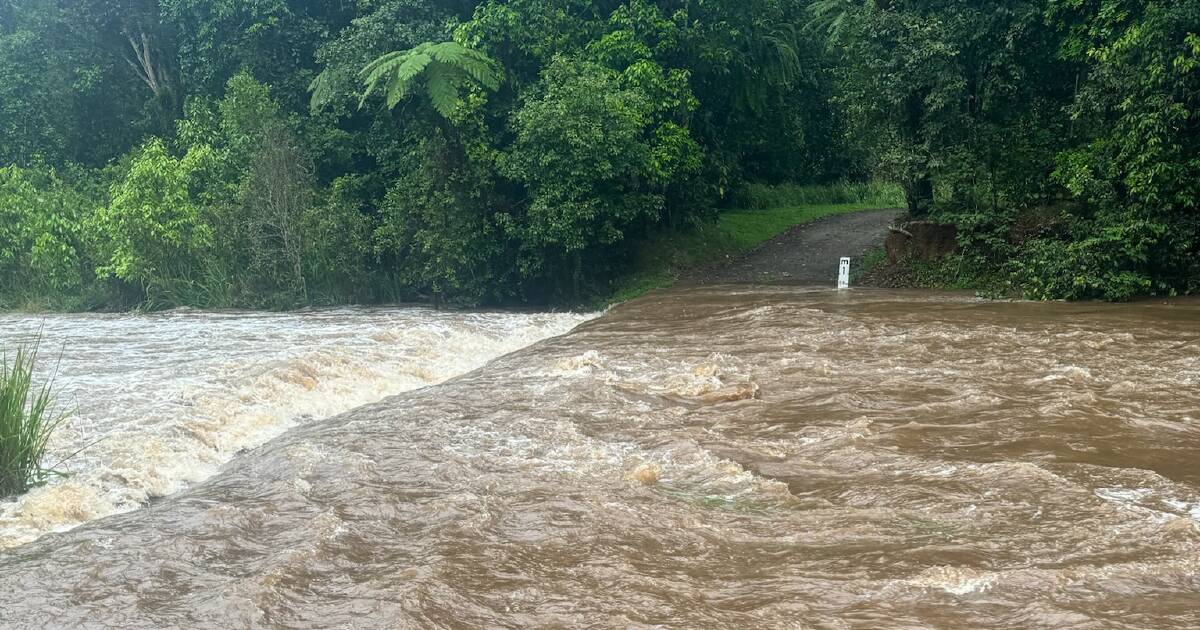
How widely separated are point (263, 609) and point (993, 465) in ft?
16.1

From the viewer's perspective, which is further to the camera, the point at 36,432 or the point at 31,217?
the point at 31,217

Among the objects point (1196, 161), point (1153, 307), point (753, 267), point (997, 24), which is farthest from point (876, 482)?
point (753, 267)

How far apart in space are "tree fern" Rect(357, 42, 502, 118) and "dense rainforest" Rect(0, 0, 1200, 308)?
0.07 metres

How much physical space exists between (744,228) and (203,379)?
56.8 feet

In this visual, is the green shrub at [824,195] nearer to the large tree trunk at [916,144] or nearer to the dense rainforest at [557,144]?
the dense rainforest at [557,144]

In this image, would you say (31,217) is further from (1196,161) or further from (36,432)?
(1196,161)

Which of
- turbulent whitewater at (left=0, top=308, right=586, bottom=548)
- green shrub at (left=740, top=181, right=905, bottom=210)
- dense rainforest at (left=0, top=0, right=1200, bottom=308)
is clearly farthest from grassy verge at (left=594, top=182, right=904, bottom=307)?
turbulent whitewater at (left=0, top=308, right=586, bottom=548)

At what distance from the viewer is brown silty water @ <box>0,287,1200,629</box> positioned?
498cm

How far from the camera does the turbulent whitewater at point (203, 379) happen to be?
304 inches

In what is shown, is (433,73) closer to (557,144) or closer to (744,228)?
(557,144)

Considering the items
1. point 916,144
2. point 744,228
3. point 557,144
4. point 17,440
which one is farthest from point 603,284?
point 17,440

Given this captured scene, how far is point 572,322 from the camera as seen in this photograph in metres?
18.4

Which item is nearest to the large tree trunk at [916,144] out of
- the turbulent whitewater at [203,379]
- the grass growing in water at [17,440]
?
the turbulent whitewater at [203,379]

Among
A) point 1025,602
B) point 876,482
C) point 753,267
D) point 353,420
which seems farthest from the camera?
point 753,267
